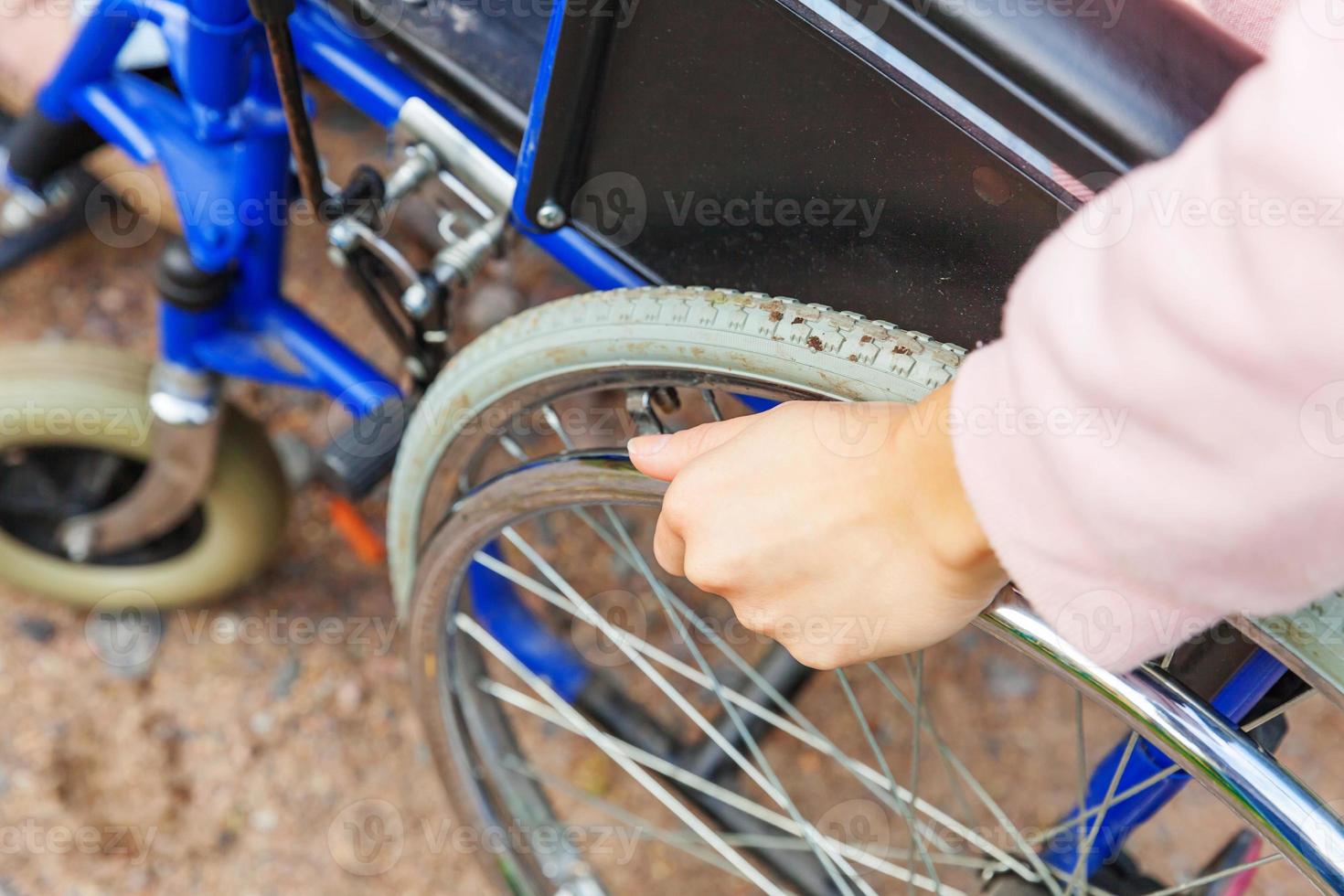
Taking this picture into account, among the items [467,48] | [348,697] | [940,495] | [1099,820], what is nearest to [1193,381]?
[940,495]

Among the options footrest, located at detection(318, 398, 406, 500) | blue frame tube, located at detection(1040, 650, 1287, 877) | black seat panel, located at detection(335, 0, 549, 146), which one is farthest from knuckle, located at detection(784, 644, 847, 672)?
footrest, located at detection(318, 398, 406, 500)

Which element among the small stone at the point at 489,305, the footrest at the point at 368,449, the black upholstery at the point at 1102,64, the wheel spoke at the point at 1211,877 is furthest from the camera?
→ the small stone at the point at 489,305

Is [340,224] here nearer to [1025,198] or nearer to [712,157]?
[712,157]

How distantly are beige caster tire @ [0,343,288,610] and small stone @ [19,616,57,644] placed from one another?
0.05 meters

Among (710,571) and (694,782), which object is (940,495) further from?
(694,782)

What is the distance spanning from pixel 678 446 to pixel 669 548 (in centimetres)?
5

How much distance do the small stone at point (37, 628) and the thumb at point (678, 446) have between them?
1.00m

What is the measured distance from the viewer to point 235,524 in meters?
1.20

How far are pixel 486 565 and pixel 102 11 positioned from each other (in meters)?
0.56

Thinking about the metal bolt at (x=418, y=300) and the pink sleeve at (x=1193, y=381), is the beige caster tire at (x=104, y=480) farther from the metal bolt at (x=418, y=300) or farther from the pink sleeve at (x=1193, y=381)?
the pink sleeve at (x=1193, y=381)

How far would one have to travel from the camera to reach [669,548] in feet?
1.95

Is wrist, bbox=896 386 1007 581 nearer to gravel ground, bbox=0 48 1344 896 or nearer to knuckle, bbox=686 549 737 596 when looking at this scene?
knuckle, bbox=686 549 737 596

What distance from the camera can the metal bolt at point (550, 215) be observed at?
725mm

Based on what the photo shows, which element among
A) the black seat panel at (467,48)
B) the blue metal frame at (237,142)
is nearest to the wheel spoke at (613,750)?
the blue metal frame at (237,142)
